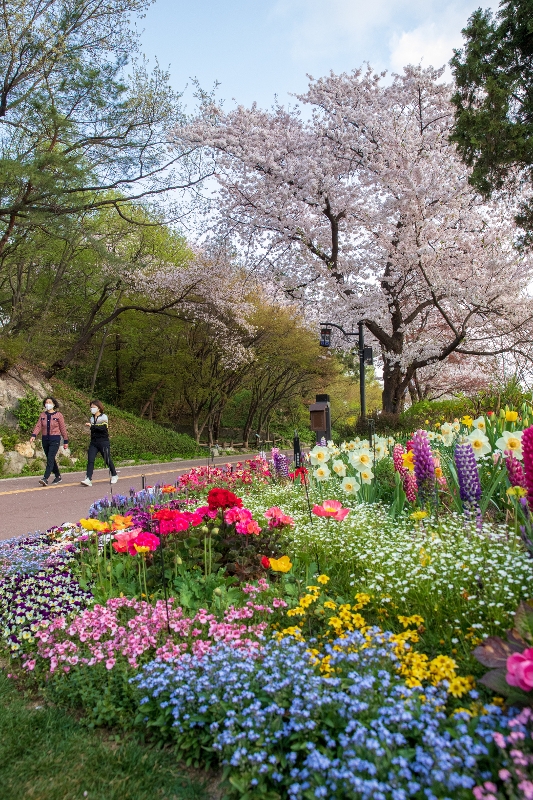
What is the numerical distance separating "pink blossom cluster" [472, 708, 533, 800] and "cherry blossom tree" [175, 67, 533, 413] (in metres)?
12.6

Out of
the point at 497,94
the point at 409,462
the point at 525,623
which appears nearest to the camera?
the point at 525,623

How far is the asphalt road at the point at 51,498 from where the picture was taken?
735cm

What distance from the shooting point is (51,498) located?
9.48m

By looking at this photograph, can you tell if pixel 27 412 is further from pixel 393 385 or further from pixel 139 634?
pixel 139 634

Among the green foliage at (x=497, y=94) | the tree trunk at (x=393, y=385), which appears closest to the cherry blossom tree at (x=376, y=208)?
the tree trunk at (x=393, y=385)

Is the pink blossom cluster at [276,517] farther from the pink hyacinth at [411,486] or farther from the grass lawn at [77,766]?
the grass lawn at [77,766]

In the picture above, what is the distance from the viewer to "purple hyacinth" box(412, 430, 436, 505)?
3730mm

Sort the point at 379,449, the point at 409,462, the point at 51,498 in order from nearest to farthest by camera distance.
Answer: the point at 409,462 < the point at 379,449 < the point at 51,498

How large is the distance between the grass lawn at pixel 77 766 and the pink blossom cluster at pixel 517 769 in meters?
0.99

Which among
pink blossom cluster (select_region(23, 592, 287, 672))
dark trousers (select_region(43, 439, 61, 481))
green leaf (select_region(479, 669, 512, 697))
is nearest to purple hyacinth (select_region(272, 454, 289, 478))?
pink blossom cluster (select_region(23, 592, 287, 672))

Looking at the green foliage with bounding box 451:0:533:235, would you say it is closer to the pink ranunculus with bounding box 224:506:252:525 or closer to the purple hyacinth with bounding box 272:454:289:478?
the purple hyacinth with bounding box 272:454:289:478

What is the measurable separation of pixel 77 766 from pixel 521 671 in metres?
1.63

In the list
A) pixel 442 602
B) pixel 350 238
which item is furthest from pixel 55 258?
pixel 442 602

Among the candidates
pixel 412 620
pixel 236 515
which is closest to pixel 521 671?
pixel 412 620
